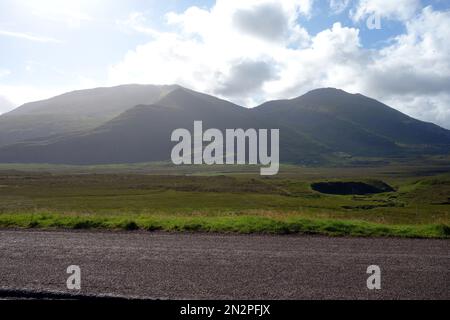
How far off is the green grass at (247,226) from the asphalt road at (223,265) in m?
1.23

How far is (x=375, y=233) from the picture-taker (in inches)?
722

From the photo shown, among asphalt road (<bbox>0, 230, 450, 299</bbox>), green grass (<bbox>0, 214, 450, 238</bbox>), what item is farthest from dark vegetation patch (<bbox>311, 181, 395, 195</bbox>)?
asphalt road (<bbox>0, 230, 450, 299</bbox>)

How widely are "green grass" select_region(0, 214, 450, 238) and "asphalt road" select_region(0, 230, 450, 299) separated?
4.04ft

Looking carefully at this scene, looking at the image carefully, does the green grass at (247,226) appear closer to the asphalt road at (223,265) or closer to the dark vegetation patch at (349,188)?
the asphalt road at (223,265)

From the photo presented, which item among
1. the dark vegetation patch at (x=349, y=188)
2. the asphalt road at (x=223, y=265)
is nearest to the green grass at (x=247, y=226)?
the asphalt road at (x=223, y=265)

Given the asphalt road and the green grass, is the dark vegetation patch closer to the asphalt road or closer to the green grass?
the green grass

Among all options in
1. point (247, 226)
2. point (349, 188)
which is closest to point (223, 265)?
point (247, 226)

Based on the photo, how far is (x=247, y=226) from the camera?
19578mm

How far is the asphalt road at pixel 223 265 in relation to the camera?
10641 millimetres

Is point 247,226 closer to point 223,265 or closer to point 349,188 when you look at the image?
point 223,265

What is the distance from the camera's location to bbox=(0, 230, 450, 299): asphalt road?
1064cm

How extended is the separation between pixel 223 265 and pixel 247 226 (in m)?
6.75
